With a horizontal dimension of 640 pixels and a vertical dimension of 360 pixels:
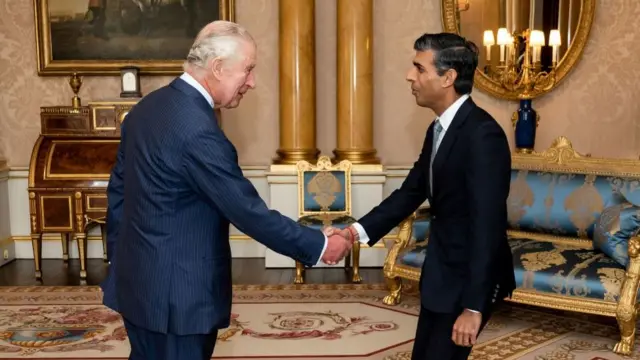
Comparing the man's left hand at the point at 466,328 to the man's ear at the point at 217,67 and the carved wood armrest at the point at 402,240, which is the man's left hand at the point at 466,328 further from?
the carved wood armrest at the point at 402,240

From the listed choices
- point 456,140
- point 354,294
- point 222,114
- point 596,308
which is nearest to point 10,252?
point 222,114

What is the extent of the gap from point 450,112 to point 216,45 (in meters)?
0.78

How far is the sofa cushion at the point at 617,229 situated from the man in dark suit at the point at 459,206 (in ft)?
7.63

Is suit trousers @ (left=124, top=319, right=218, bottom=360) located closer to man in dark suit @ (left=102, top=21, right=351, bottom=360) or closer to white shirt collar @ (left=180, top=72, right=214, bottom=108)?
man in dark suit @ (left=102, top=21, right=351, bottom=360)

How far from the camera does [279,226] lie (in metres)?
2.18

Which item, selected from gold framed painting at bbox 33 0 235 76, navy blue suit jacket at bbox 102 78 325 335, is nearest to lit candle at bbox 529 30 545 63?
gold framed painting at bbox 33 0 235 76

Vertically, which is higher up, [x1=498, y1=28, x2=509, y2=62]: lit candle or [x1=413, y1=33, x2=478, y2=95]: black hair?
[x1=498, y1=28, x2=509, y2=62]: lit candle

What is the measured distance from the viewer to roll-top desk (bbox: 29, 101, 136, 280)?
19.4 ft

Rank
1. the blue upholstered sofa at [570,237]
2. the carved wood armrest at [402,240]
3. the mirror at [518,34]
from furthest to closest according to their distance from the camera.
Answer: the mirror at [518,34]
the carved wood armrest at [402,240]
the blue upholstered sofa at [570,237]

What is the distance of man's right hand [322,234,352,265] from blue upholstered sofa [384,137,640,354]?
2.27 m

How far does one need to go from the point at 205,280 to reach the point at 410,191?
2.99 feet

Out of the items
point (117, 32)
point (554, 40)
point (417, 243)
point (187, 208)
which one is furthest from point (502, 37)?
point (187, 208)

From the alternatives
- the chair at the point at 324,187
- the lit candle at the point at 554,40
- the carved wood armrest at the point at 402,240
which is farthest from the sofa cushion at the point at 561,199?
the chair at the point at 324,187

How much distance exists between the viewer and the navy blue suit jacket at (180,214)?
2033 millimetres
